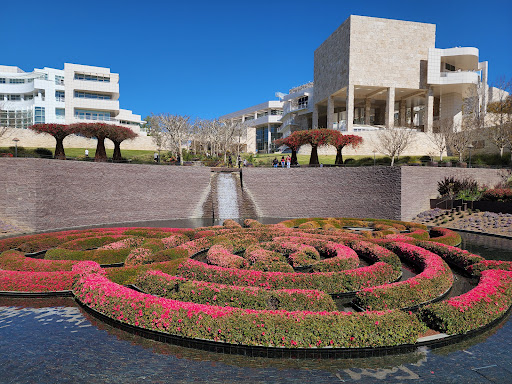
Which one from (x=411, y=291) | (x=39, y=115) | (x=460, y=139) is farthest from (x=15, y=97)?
(x=411, y=291)

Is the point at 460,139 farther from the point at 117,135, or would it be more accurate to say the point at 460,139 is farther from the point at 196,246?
the point at 196,246

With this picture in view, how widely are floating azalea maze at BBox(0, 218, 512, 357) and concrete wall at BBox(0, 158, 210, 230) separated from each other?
8.83 metres

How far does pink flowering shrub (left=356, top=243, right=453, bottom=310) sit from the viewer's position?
9.29 m

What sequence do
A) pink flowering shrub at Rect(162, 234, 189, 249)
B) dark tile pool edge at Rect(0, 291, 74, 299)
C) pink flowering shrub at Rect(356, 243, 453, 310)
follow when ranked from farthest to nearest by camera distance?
pink flowering shrub at Rect(162, 234, 189, 249)
dark tile pool edge at Rect(0, 291, 74, 299)
pink flowering shrub at Rect(356, 243, 453, 310)

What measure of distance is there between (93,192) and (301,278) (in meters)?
22.9

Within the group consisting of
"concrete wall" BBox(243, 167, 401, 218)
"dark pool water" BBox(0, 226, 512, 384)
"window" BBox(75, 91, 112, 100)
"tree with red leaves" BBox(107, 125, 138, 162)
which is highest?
"window" BBox(75, 91, 112, 100)

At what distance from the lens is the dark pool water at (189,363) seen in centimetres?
659

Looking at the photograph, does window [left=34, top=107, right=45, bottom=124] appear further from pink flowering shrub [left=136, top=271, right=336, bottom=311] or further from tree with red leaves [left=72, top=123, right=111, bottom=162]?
pink flowering shrub [left=136, top=271, right=336, bottom=311]

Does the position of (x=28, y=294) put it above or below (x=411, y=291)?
below

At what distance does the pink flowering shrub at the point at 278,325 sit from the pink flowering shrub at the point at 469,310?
66 centimetres

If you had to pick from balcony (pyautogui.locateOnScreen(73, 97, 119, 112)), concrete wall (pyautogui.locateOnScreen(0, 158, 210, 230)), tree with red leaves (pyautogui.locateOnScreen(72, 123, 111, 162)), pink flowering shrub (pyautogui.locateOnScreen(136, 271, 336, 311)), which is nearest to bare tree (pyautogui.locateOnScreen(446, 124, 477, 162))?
concrete wall (pyautogui.locateOnScreen(0, 158, 210, 230))

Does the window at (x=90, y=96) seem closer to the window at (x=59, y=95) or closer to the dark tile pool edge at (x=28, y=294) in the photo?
the window at (x=59, y=95)

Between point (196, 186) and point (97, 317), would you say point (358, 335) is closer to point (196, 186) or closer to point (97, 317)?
point (97, 317)

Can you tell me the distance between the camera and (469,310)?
856cm
